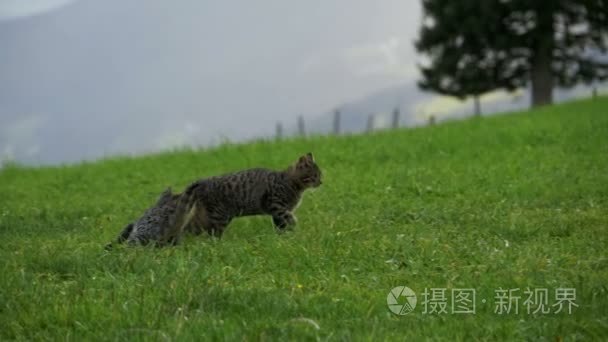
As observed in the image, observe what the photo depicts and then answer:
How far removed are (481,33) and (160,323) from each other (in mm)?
40443

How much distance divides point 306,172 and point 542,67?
35.7m

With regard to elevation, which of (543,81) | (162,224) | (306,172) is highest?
(543,81)

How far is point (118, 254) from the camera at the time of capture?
940 cm

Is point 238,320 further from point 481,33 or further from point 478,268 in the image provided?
point 481,33

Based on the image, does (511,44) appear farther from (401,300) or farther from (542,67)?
(401,300)

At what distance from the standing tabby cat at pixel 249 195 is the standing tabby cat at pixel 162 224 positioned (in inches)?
13.5

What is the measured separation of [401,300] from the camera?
7.41m

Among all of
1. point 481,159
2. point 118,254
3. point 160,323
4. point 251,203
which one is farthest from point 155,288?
point 481,159

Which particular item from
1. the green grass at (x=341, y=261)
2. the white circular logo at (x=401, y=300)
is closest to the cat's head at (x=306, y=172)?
the green grass at (x=341, y=261)

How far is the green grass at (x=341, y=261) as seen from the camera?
22.2 feet

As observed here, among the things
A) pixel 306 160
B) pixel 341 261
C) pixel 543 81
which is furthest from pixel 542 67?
pixel 341 261

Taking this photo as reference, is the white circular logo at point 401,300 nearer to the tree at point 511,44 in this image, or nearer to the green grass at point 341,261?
the green grass at point 341,261

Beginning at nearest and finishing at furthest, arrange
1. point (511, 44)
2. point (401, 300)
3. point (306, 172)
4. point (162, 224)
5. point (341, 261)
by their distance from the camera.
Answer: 1. point (401, 300)
2. point (341, 261)
3. point (162, 224)
4. point (306, 172)
5. point (511, 44)

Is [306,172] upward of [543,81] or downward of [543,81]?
downward
